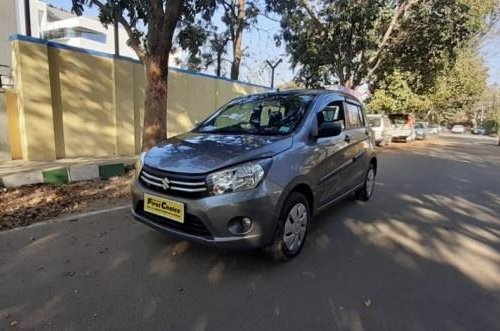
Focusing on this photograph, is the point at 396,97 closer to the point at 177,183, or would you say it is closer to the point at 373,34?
the point at 373,34

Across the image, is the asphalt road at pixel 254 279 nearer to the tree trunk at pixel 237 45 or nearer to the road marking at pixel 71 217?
the road marking at pixel 71 217

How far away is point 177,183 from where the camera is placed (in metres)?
3.21

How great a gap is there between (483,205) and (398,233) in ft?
8.40

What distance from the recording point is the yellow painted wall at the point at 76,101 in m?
8.64

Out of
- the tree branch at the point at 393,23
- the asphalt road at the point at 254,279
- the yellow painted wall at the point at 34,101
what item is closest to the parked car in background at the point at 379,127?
the tree branch at the point at 393,23

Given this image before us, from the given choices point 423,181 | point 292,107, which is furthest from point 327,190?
point 423,181

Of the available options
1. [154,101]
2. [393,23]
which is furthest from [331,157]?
[393,23]

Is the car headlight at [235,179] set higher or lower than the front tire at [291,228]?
higher

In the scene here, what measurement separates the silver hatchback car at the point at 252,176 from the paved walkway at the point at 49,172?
11.5ft

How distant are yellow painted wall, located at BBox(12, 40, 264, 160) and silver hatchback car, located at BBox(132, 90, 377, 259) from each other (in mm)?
6150

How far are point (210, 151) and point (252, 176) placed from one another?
0.54 metres

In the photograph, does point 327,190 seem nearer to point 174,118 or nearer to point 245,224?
point 245,224

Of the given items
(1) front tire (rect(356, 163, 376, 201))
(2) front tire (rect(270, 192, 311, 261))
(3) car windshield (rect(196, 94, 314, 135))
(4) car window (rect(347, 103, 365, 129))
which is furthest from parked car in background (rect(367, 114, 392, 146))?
(2) front tire (rect(270, 192, 311, 261))

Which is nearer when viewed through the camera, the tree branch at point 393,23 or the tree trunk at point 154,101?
the tree trunk at point 154,101
